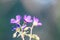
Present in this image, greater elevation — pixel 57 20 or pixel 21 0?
pixel 21 0

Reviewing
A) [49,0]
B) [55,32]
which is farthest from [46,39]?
[49,0]

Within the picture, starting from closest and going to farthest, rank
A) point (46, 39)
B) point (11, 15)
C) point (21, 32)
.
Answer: point (21, 32), point (46, 39), point (11, 15)

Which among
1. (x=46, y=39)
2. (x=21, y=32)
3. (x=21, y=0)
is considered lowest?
(x=46, y=39)

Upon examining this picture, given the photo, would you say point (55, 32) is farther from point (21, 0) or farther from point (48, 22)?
point (21, 0)

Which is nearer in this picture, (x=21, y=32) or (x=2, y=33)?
(x=21, y=32)

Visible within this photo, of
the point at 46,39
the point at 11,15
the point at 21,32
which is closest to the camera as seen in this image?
the point at 21,32

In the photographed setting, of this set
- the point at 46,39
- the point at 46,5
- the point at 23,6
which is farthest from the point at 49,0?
the point at 46,39
